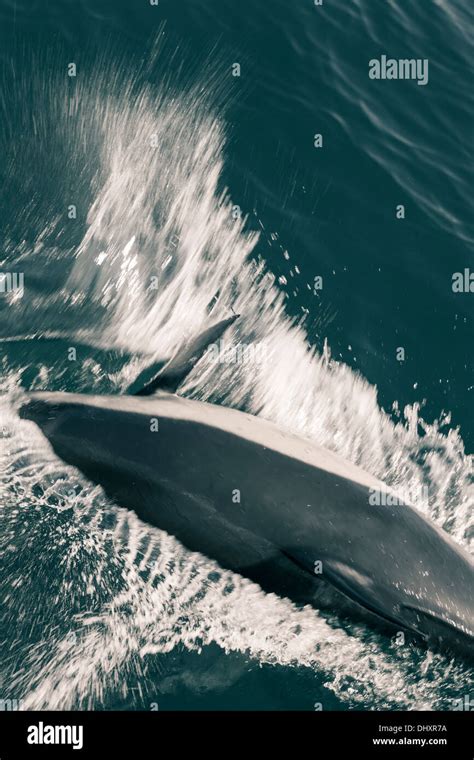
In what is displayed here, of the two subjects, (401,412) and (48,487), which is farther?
(401,412)

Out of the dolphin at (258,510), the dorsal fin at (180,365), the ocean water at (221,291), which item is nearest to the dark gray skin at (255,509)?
the dolphin at (258,510)

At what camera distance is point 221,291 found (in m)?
10.1

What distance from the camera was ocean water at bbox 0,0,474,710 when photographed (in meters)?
7.19

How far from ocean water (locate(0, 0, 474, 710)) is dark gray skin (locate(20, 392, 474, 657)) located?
0.27m

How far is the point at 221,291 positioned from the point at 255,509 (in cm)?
416

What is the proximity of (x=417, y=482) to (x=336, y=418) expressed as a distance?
114 centimetres

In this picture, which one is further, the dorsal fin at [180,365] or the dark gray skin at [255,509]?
the dorsal fin at [180,365]

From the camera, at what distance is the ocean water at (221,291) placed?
7.19 meters

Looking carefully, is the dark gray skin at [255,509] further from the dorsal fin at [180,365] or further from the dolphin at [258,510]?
the dorsal fin at [180,365]

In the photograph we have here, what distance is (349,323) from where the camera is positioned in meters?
10.3

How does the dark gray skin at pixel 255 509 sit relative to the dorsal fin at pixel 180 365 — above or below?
below

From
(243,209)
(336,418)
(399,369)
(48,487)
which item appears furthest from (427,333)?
(48,487)

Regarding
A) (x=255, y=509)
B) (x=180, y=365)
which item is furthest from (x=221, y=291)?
(x=255, y=509)
